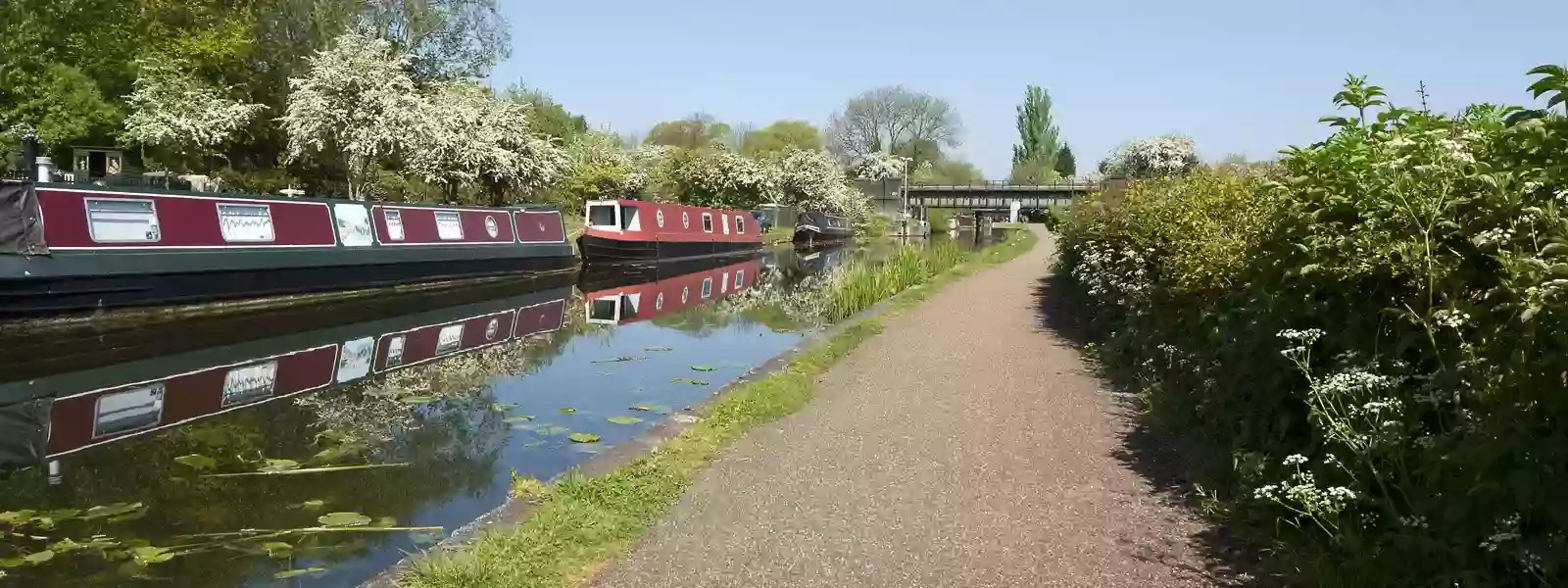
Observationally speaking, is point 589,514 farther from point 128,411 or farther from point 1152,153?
point 1152,153

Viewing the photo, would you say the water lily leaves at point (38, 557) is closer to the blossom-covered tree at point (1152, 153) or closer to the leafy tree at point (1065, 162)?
the blossom-covered tree at point (1152, 153)

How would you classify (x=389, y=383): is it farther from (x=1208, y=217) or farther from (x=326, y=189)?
(x=326, y=189)

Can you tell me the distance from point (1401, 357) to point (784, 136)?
69.0 meters

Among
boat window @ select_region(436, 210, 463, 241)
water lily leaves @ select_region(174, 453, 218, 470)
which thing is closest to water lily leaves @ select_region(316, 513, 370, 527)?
water lily leaves @ select_region(174, 453, 218, 470)

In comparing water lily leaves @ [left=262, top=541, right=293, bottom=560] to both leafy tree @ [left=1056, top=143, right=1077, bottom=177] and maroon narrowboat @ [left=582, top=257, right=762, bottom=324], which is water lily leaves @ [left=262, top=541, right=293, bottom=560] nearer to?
maroon narrowboat @ [left=582, top=257, right=762, bottom=324]

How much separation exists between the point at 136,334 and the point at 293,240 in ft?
11.8

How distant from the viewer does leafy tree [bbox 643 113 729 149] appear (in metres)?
67.5

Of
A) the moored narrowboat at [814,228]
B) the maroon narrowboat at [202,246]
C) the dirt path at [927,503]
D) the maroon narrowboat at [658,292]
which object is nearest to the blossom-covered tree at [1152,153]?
the moored narrowboat at [814,228]

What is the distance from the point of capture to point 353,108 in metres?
22.8

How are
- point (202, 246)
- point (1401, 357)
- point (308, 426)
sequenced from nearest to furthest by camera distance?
point (1401, 357)
point (308, 426)
point (202, 246)

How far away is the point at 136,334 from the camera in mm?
11586

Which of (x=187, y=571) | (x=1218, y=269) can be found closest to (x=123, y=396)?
(x=187, y=571)

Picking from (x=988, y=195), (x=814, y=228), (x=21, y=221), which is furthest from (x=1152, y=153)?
(x=21, y=221)

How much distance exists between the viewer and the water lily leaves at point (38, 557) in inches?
172
